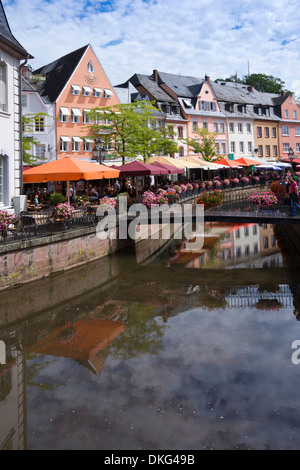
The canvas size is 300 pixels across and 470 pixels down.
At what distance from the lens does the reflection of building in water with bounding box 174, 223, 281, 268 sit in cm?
2111

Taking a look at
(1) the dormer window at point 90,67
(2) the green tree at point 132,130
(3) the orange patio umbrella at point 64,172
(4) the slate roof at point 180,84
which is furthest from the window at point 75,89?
(3) the orange patio umbrella at point 64,172

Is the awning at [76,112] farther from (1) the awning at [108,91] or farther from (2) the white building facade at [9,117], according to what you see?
(2) the white building facade at [9,117]

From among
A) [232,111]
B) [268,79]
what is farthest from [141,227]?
[268,79]

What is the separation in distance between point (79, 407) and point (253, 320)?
20.9 feet

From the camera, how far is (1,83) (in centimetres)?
1655

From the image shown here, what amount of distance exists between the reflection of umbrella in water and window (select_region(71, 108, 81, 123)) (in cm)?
2814

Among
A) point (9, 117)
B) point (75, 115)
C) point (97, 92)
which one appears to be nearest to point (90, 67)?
point (97, 92)

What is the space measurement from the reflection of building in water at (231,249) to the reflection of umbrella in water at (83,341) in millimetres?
8845

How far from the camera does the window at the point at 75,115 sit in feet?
121

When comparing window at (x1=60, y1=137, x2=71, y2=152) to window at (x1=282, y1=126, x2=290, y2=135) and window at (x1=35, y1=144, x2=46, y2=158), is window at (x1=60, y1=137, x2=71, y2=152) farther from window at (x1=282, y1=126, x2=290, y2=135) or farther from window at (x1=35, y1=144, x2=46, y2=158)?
window at (x1=282, y1=126, x2=290, y2=135)

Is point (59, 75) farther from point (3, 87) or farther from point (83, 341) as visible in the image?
point (83, 341)

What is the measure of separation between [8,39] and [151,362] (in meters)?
13.7

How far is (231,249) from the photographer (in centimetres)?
2486

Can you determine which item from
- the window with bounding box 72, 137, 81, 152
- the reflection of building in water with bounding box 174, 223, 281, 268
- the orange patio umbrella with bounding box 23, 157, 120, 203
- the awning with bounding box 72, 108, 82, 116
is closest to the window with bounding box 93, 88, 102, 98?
the awning with bounding box 72, 108, 82, 116
